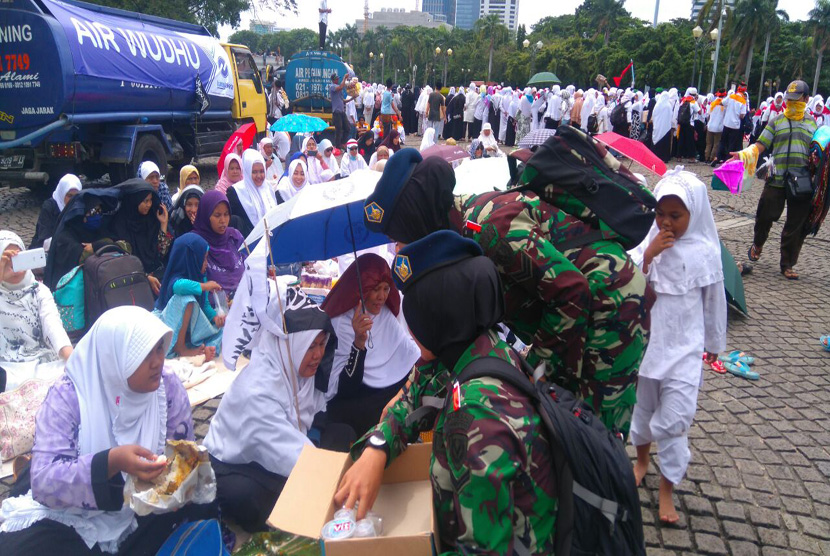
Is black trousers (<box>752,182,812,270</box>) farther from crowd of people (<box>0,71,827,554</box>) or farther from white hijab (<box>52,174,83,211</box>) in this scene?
white hijab (<box>52,174,83,211</box>)

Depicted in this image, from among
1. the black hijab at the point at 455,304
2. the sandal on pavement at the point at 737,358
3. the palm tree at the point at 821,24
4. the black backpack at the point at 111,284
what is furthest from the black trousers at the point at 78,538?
the palm tree at the point at 821,24

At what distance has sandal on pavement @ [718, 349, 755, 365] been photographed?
494cm

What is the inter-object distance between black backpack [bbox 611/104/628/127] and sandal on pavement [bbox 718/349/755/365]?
1363cm

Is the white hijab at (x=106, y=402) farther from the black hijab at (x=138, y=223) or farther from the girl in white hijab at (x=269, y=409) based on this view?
the black hijab at (x=138, y=223)

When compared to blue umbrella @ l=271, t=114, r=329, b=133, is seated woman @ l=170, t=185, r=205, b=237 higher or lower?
lower

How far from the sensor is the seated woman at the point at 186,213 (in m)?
6.05

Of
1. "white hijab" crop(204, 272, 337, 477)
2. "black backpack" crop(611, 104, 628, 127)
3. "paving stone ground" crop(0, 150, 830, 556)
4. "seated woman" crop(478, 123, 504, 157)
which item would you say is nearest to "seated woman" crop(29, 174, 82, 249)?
"paving stone ground" crop(0, 150, 830, 556)

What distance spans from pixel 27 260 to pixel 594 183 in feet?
12.1

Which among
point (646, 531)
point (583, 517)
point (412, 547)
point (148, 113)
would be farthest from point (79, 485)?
point (148, 113)

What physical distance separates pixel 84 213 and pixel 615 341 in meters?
4.89

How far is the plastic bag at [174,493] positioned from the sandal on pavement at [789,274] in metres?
7.12

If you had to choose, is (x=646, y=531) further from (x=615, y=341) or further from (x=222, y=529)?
(x=222, y=529)

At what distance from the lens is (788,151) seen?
6.51 m

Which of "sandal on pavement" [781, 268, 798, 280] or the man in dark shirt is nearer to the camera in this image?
"sandal on pavement" [781, 268, 798, 280]
